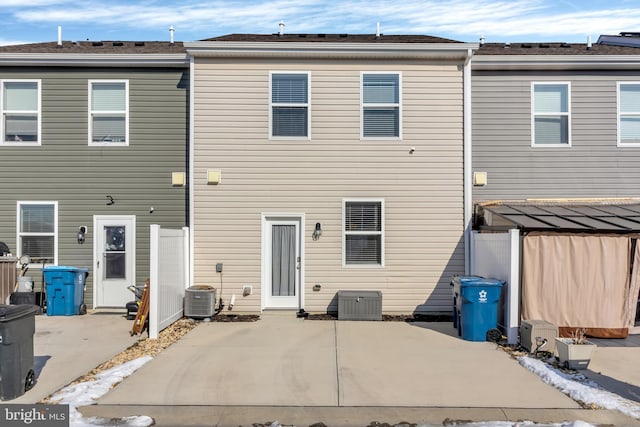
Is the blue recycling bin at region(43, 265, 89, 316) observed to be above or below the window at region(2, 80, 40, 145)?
below

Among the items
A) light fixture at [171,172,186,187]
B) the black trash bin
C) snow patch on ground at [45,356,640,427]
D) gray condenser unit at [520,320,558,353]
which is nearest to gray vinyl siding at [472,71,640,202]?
gray condenser unit at [520,320,558,353]

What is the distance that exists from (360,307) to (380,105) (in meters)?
4.29

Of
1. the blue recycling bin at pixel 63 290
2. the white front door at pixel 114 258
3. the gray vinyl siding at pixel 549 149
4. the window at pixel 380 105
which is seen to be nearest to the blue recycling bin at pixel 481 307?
the gray vinyl siding at pixel 549 149

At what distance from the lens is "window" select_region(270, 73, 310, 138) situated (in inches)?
452

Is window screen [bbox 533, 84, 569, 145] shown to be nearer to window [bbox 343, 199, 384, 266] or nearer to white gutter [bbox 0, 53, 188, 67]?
window [bbox 343, 199, 384, 266]

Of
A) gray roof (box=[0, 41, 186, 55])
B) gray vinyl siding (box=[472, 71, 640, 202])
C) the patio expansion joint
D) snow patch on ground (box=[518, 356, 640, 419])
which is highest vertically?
gray roof (box=[0, 41, 186, 55])

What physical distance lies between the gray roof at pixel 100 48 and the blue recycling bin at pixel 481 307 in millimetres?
8091

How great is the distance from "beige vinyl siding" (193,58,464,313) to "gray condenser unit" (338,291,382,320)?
19.7 inches

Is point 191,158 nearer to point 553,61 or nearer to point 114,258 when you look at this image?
point 114,258

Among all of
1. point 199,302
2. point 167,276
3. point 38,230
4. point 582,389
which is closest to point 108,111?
point 38,230

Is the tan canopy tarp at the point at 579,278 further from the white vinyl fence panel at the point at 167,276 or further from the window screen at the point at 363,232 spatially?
the white vinyl fence panel at the point at 167,276

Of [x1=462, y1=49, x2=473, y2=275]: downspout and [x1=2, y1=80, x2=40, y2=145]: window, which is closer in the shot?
[x1=462, y1=49, x2=473, y2=275]: downspout

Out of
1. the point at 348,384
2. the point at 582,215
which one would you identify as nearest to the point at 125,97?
the point at 348,384

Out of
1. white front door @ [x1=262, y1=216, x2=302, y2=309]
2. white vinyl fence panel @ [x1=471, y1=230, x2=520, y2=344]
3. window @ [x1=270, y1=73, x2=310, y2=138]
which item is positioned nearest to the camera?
white vinyl fence panel @ [x1=471, y1=230, x2=520, y2=344]
